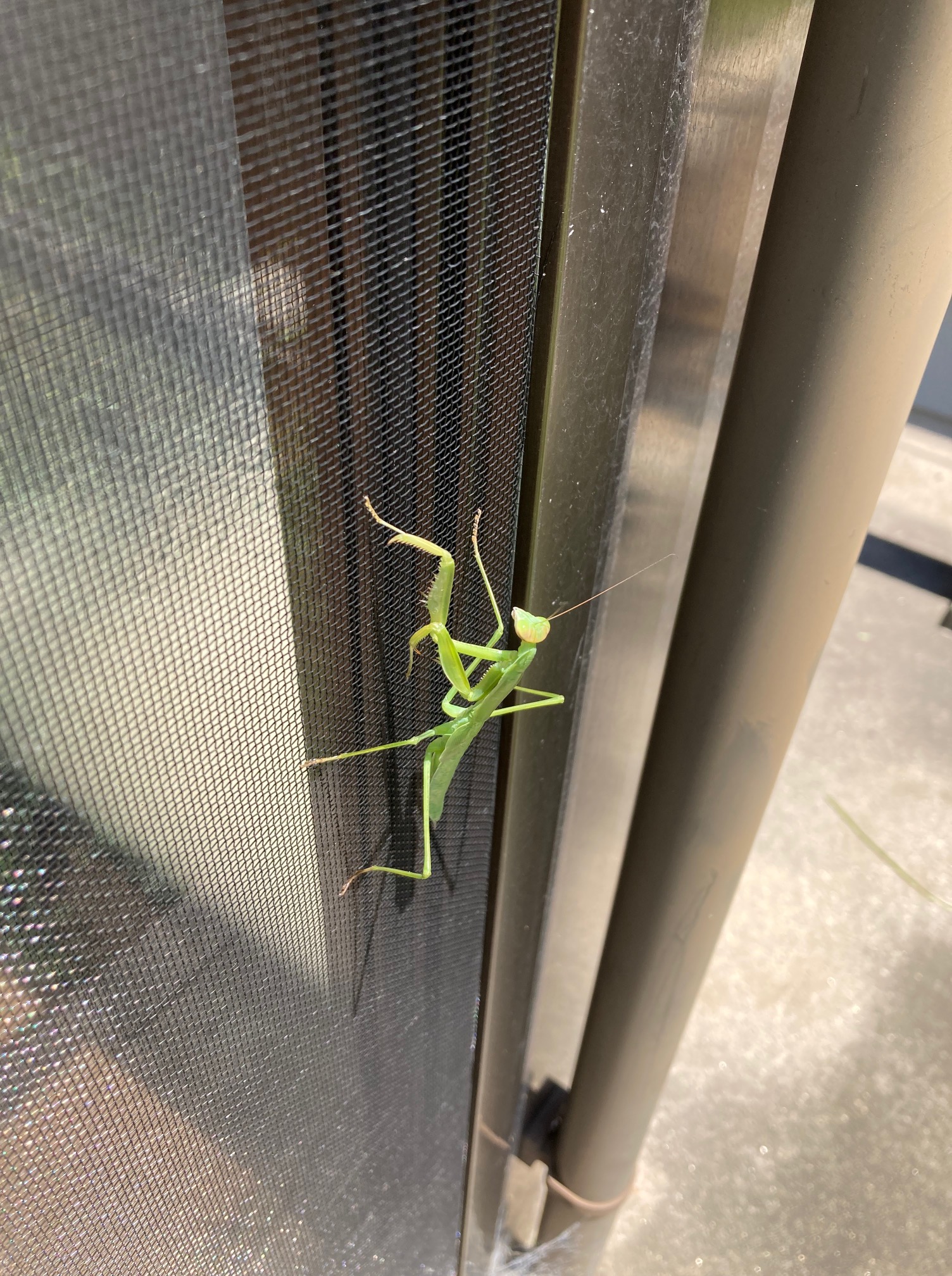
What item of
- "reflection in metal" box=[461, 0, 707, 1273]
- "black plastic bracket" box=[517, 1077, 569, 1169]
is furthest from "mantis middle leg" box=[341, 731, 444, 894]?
"black plastic bracket" box=[517, 1077, 569, 1169]

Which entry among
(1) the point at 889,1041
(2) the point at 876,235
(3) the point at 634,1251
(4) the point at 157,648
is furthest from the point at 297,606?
(1) the point at 889,1041

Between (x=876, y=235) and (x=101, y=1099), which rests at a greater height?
(x=876, y=235)

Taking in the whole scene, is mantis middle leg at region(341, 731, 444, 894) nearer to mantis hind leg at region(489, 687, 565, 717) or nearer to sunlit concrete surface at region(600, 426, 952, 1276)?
mantis hind leg at region(489, 687, 565, 717)

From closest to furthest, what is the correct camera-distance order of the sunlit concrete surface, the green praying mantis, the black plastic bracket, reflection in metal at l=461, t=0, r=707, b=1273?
reflection in metal at l=461, t=0, r=707, b=1273 → the green praying mantis → the black plastic bracket → the sunlit concrete surface

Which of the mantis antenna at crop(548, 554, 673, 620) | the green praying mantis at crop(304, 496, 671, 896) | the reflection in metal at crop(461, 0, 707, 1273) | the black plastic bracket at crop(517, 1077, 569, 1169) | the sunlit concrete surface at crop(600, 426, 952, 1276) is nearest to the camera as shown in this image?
the reflection in metal at crop(461, 0, 707, 1273)

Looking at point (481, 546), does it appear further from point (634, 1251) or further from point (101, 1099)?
point (634, 1251)

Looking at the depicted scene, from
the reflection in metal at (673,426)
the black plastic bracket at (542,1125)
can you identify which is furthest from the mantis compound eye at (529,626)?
the black plastic bracket at (542,1125)
